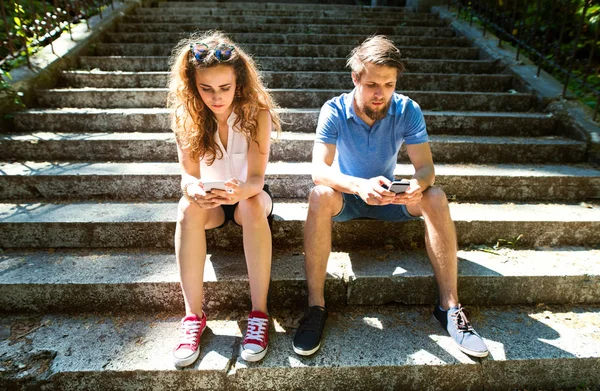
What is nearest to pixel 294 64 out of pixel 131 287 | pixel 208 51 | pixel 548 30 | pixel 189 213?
pixel 208 51

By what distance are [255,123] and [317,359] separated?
1.32 meters

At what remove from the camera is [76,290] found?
212 centimetres

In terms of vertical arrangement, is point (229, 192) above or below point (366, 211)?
above

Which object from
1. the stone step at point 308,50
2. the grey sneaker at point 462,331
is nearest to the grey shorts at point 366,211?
the grey sneaker at point 462,331

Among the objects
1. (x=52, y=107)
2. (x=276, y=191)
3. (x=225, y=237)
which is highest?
(x=52, y=107)

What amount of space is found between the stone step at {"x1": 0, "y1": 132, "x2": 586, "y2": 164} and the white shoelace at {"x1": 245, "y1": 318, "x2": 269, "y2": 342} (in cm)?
158

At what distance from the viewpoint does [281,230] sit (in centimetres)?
247

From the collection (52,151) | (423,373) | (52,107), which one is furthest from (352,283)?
(52,107)

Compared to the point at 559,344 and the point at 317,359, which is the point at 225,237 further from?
the point at 559,344

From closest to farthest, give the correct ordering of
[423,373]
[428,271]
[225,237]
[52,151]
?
[423,373] → [428,271] → [225,237] → [52,151]

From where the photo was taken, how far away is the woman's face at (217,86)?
1906 millimetres

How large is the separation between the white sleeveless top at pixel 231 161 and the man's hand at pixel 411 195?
35.3 inches

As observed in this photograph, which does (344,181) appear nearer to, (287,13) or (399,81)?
(399,81)

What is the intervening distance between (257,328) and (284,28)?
476cm
